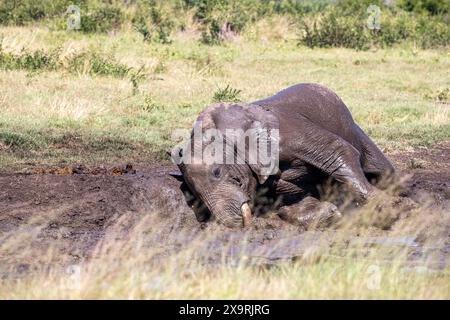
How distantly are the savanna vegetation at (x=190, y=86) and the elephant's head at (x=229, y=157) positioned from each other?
914 mm

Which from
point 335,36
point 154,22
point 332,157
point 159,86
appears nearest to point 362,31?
point 335,36

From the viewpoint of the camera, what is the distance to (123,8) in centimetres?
2378

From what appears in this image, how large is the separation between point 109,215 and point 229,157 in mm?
1265

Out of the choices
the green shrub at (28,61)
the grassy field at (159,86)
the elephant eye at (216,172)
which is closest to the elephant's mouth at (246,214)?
the elephant eye at (216,172)

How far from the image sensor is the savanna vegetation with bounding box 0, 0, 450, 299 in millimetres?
5996

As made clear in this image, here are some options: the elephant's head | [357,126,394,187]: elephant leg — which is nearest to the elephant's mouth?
the elephant's head

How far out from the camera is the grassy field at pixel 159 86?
12.0m

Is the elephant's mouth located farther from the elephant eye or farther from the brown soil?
the elephant eye

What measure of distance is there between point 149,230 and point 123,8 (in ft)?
52.2

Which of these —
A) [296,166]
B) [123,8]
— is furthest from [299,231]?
[123,8]

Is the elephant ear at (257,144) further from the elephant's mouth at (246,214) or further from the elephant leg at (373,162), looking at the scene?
the elephant leg at (373,162)

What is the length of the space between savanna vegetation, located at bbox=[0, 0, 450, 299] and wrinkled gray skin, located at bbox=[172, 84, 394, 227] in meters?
0.70
